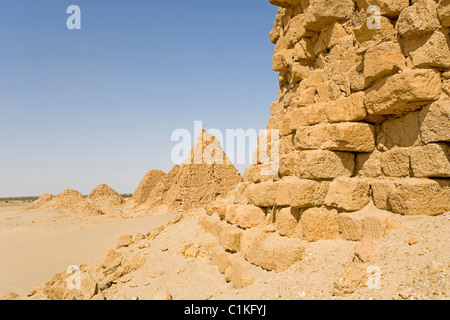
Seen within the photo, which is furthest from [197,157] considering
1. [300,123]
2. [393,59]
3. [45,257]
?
[393,59]

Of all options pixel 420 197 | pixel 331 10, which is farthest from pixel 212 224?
pixel 331 10

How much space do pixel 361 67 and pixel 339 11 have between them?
3.72 ft

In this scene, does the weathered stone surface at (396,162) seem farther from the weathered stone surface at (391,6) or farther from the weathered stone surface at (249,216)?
the weathered stone surface at (249,216)

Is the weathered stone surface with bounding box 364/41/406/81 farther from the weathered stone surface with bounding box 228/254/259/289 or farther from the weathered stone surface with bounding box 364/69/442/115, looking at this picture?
the weathered stone surface with bounding box 228/254/259/289

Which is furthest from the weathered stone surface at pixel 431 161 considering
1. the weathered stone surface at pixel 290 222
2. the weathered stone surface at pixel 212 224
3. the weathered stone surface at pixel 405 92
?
the weathered stone surface at pixel 212 224

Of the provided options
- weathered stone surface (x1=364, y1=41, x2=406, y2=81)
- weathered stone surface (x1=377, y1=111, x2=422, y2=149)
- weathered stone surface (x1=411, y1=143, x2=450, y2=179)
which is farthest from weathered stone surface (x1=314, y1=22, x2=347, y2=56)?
weathered stone surface (x1=411, y1=143, x2=450, y2=179)

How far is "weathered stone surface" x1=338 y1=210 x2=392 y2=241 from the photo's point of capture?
13.4 feet

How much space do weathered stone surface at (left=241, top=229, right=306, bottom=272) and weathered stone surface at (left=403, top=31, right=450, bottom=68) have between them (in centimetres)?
281

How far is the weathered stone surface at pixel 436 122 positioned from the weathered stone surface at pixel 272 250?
→ 2142 mm

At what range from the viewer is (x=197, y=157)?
20.8m

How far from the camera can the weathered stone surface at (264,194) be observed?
19.0 ft

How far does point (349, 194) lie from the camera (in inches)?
180

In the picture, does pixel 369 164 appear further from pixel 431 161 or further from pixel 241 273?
pixel 241 273
